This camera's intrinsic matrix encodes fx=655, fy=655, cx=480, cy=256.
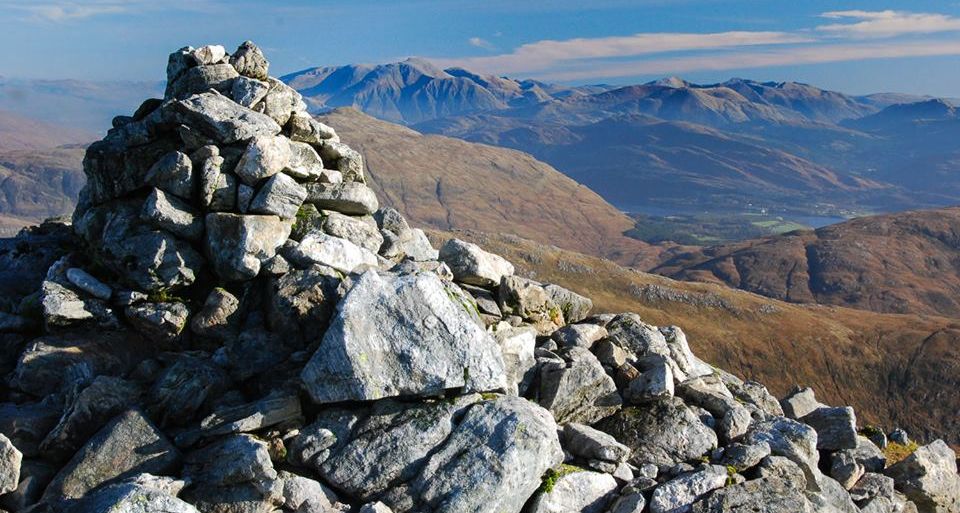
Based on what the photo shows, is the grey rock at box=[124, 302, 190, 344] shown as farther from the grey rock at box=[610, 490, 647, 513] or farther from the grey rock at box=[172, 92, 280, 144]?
the grey rock at box=[610, 490, 647, 513]

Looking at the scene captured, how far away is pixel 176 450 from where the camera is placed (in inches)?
806

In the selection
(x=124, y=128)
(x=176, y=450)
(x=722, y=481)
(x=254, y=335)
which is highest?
(x=124, y=128)

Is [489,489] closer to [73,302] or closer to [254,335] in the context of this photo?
[254,335]

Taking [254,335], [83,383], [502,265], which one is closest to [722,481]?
[502,265]

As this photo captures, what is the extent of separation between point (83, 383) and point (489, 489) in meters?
14.4

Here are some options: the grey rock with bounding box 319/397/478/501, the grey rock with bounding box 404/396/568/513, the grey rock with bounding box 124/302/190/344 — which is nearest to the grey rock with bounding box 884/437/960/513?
the grey rock with bounding box 404/396/568/513

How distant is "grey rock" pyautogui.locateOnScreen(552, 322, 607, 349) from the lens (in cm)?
2842

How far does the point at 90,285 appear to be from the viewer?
83.7ft

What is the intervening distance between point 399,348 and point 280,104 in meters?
15.1

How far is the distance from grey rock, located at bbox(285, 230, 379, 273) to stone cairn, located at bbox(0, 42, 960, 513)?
119mm

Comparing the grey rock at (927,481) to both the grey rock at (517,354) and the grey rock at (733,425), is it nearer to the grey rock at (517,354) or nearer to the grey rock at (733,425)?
the grey rock at (733,425)

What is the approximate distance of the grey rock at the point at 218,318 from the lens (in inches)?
965

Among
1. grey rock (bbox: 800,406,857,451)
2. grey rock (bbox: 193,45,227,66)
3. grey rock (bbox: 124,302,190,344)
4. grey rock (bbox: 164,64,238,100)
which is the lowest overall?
grey rock (bbox: 800,406,857,451)

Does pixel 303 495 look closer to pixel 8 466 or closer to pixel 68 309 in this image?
pixel 8 466
